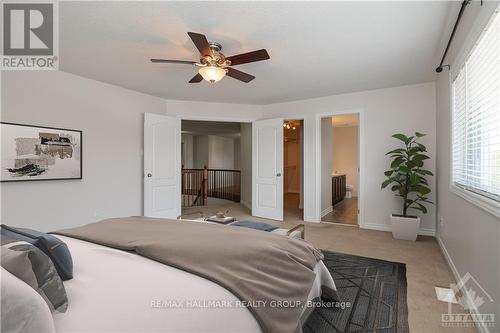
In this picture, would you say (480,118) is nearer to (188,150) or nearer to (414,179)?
(414,179)

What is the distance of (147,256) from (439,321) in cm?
206

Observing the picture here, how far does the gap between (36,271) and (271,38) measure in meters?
2.52

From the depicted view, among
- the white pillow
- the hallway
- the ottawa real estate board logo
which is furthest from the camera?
the hallway

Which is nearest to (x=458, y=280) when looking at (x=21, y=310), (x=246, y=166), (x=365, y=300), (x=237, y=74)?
(x=365, y=300)

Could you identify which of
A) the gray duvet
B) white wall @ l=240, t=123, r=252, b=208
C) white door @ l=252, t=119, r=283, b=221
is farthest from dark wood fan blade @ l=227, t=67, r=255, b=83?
white wall @ l=240, t=123, r=252, b=208

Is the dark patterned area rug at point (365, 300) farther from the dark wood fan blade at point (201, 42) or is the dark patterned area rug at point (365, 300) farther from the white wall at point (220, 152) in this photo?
the white wall at point (220, 152)

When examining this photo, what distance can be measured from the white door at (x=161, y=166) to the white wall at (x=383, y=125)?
2.72 metres

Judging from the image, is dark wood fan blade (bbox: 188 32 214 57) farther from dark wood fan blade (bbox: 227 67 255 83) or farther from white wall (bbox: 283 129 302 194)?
white wall (bbox: 283 129 302 194)

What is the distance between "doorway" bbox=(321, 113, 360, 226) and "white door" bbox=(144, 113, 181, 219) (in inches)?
118

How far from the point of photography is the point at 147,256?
141 cm

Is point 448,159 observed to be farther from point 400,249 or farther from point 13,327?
point 13,327

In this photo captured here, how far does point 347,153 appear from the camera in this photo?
8633 mm

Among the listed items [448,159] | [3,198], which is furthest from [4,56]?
[448,159]

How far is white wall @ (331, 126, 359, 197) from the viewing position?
849 centimetres
